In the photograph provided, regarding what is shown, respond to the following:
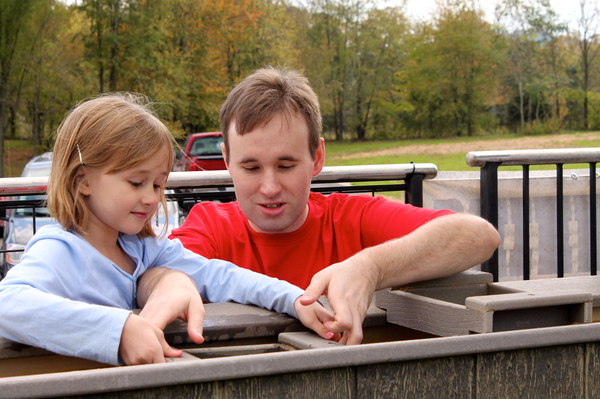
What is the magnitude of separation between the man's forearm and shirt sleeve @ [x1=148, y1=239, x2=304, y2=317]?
0.98ft

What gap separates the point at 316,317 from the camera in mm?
1451

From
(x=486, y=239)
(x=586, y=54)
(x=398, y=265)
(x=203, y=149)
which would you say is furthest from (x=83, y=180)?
(x=586, y=54)

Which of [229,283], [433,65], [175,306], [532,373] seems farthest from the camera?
[433,65]

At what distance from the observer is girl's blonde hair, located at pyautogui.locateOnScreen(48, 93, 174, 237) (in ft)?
6.15

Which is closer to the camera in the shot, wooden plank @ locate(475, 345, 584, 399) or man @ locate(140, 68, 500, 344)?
wooden plank @ locate(475, 345, 584, 399)

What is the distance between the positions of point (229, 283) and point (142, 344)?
640 millimetres

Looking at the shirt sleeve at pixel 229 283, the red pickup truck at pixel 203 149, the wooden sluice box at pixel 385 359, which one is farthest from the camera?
the red pickup truck at pixel 203 149


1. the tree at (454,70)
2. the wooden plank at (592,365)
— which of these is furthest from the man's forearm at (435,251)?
the tree at (454,70)

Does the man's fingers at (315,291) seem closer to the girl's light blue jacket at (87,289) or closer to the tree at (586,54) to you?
the girl's light blue jacket at (87,289)

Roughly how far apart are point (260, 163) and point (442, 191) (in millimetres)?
2403

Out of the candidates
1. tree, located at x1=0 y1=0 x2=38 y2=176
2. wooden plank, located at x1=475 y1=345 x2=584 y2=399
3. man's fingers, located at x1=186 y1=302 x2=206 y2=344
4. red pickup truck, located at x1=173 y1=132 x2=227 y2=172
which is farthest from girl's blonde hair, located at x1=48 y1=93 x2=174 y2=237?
tree, located at x1=0 y1=0 x2=38 y2=176

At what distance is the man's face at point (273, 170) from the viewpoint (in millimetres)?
2441

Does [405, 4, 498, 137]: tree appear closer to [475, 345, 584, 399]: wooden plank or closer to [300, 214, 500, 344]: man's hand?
[300, 214, 500, 344]: man's hand

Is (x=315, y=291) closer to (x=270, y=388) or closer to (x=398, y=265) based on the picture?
(x=398, y=265)
